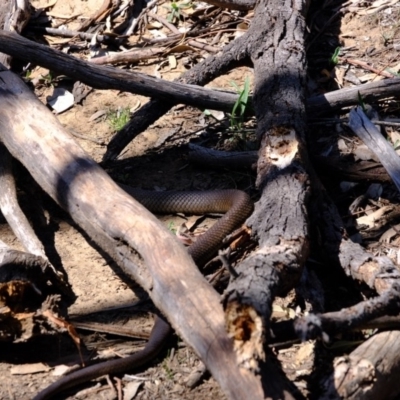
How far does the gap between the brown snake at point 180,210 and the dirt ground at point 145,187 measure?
7cm

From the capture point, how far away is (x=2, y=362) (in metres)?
4.14

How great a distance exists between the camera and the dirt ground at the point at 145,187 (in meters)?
3.95

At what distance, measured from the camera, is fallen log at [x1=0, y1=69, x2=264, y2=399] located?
3074 millimetres

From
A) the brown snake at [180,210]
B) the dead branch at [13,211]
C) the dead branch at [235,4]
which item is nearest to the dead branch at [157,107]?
the brown snake at [180,210]

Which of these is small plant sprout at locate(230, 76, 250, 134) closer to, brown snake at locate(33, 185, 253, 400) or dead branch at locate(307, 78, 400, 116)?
dead branch at locate(307, 78, 400, 116)

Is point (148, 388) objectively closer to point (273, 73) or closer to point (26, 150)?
point (26, 150)

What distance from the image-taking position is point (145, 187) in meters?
5.66

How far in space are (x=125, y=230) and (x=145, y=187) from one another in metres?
1.82

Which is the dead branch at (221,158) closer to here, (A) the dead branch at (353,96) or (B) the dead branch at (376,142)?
(A) the dead branch at (353,96)

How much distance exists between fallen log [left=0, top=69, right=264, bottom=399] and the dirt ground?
1.77 ft

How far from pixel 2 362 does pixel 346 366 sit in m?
1.87

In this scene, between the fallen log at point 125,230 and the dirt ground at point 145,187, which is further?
the dirt ground at point 145,187

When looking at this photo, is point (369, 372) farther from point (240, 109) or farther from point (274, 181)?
point (240, 109)

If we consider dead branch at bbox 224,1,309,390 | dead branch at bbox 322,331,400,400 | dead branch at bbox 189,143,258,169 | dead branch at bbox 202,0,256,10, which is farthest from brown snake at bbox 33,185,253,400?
dead branch at bbox 202,0,256,10
